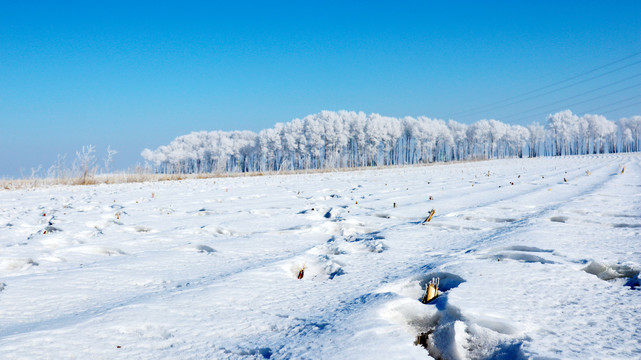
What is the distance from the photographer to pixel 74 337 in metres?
0.86

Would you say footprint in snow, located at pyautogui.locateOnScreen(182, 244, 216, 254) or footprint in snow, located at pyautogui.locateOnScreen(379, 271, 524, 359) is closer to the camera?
footprint in snow, located at pyautogui.locateOnScreen(379, 271, 524, 359)

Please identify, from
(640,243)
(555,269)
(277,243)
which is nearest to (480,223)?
(640,243)

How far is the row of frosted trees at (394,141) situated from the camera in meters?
62.2

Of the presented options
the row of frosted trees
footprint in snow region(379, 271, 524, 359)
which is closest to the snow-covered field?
footprint in snow region(379, 271, 524, 359)

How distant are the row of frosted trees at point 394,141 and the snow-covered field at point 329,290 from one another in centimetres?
5468

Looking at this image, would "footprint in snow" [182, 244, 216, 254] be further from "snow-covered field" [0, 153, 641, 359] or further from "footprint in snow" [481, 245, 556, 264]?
"footprint in snow" [481, 245, 556, 264]

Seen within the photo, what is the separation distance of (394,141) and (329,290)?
6615cm

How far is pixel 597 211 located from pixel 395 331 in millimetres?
2388

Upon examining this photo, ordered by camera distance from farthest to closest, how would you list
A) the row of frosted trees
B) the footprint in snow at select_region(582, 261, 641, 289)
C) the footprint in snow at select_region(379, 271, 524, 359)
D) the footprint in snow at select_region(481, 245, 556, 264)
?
the row of frosted trees → the footprint in snow at select_region(481, 245, 556, 264) → the footprint in snow at select_region(582, 261, 641, 289) → the footprint in snow at select_region(379, 271, 524, 359)

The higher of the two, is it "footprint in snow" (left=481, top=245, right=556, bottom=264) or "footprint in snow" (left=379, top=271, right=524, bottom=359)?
"footprint in snow" (left=481, top=245, right=556, bottom=264)

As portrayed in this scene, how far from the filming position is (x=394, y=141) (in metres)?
65.6

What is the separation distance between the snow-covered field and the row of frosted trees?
5468cm

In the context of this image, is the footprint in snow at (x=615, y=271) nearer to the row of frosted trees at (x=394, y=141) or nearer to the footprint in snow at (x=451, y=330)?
the footprint in snow at (x=451, y=330)

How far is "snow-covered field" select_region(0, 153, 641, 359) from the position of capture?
0.82 m
